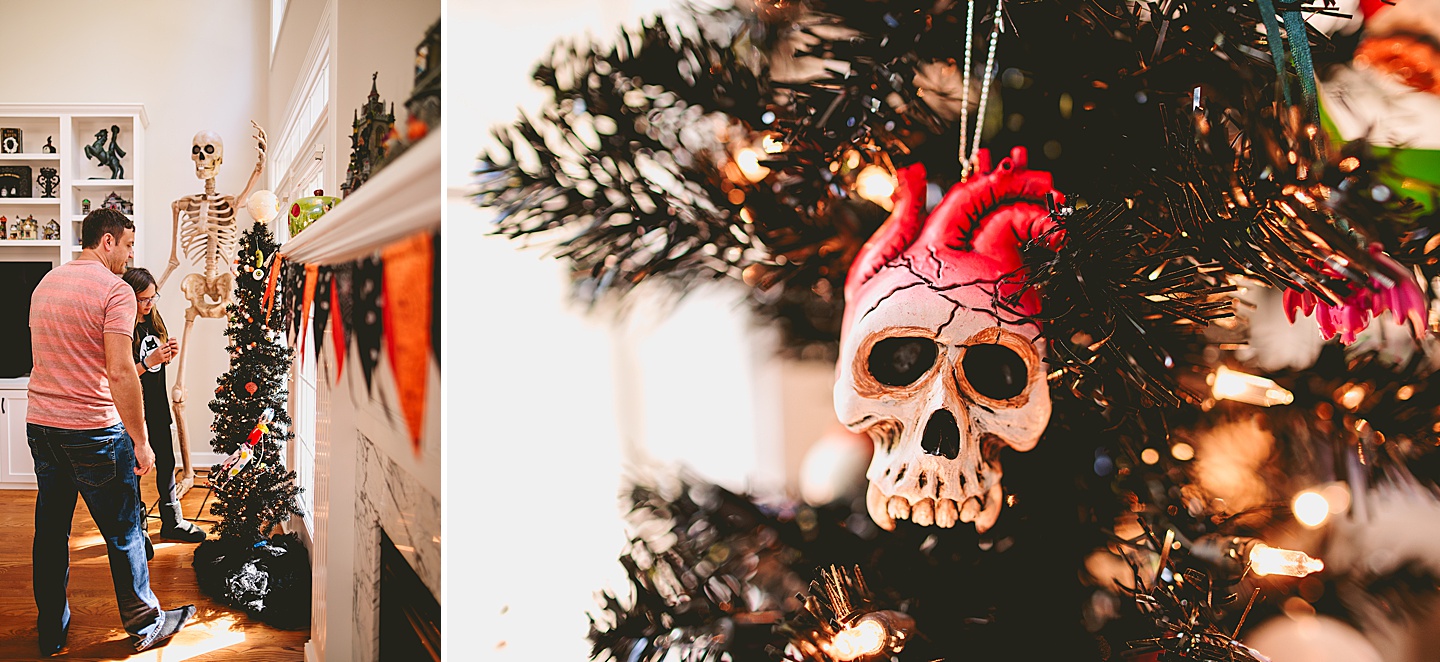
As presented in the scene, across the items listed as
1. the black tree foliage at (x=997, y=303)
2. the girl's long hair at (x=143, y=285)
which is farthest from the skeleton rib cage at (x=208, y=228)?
the black tree foliage at (x=997, y=303)

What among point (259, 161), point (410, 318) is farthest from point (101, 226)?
point (410, 318)

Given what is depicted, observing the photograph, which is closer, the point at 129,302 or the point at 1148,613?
the point at 1148,613

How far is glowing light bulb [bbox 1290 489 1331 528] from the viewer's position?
0.68 meters

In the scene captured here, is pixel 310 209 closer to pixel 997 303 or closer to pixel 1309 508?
pixel 997 303

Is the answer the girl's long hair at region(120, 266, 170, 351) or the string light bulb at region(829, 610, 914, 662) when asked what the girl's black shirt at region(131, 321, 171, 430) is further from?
the string light bulb at region(829, 610, 914, 662)

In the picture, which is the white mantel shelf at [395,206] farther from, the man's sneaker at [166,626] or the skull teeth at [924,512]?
the man's sneaker at [166,626]

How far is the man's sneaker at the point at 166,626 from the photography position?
8.53 feet

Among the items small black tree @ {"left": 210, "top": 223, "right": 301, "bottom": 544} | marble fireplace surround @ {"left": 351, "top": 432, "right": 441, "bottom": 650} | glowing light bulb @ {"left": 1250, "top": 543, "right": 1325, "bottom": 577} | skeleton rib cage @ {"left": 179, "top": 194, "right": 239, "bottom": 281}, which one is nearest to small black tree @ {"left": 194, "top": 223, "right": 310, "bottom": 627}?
small black tree @ {"left": 210, "top": 223, "right": 301, "bottom": 544}

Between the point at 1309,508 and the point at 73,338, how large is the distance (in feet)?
10.4

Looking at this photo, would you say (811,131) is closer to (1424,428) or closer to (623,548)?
(623,548)

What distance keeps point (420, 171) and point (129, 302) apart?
2.54m

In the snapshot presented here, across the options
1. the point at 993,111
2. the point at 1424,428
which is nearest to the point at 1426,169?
the point at 1424,428

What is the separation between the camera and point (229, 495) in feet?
10.1

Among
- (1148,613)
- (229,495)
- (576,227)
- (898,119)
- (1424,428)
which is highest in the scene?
(898,119)
